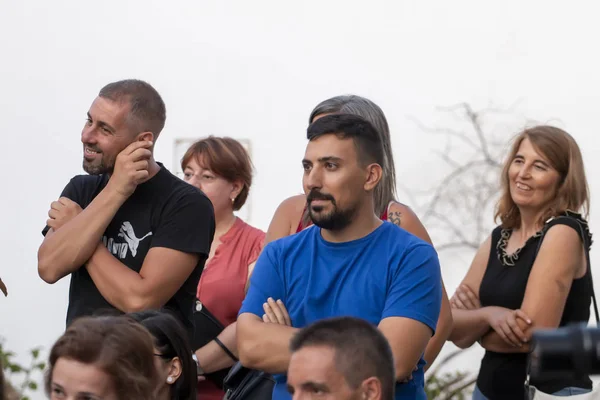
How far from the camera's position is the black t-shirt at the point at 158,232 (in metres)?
3.71

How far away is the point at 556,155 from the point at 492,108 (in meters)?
1.55

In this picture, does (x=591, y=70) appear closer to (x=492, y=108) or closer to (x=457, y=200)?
(x=492, y=108)

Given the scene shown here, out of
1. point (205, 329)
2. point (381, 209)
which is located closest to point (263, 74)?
point (205, 329)

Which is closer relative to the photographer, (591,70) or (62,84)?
(591,70)

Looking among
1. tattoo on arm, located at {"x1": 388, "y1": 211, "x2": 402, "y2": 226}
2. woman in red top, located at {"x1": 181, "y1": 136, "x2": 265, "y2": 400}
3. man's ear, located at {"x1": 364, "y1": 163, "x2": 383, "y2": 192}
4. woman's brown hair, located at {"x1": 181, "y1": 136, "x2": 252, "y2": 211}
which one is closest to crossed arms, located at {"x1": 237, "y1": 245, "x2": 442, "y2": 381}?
man's ear, located at {"x1": 364, "y1": 163, "x2": 383, "y2": 192}

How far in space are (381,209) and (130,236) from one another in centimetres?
87

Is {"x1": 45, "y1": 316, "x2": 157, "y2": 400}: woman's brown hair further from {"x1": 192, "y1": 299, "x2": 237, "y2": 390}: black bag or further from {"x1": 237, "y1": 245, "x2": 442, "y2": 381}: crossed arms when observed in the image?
{"x1": 192, "y1": 299, "x2": 237, "y2": 390}: black bag

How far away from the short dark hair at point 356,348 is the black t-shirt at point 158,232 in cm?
91

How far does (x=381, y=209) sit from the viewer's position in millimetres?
3836

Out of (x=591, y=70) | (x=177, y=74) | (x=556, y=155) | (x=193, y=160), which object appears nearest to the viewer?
(x=556, y=155)

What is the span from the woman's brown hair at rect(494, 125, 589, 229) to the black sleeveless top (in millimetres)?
65

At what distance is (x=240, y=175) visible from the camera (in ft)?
15.8

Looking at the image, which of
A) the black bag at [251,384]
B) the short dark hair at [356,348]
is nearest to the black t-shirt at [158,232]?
the black bag at [251,384]

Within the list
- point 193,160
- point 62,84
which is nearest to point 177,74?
point 62,84
